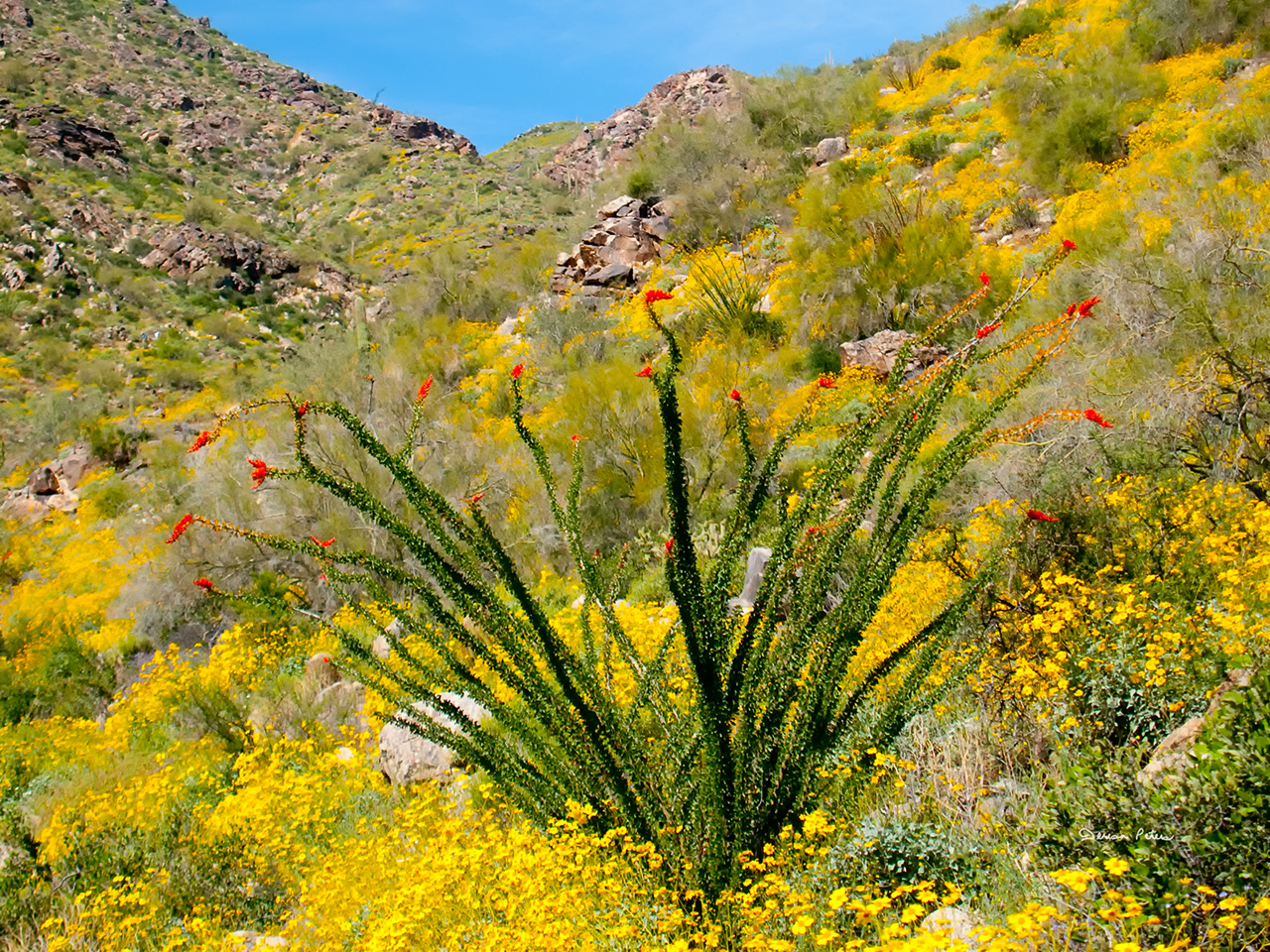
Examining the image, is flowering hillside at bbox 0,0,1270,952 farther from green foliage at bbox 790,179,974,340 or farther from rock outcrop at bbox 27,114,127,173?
rock outcrop at bbox 27,114,127,173

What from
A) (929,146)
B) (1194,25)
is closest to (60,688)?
(929,146)

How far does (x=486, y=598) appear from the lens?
→ 11.9ft

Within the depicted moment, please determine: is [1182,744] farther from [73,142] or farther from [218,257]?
[73,142]

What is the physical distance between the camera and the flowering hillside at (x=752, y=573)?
307 centimetres

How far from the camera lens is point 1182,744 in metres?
2.91

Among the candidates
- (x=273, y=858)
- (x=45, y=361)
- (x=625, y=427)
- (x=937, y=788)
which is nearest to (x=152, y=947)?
(x=273, y=858)

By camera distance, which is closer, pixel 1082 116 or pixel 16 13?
pixel 1082 116

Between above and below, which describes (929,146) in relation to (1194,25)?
above

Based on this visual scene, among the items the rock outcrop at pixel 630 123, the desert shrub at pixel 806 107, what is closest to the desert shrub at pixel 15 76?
the rock outcrop at pixel 630 123

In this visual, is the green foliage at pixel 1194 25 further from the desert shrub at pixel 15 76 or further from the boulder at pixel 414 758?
the desert shrub at pixel 15 76

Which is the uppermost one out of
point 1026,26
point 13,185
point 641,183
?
point 13,185

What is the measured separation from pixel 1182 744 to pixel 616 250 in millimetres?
19182

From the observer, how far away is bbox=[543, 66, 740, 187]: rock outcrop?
134 feet

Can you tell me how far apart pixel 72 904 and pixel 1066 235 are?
524 inches
